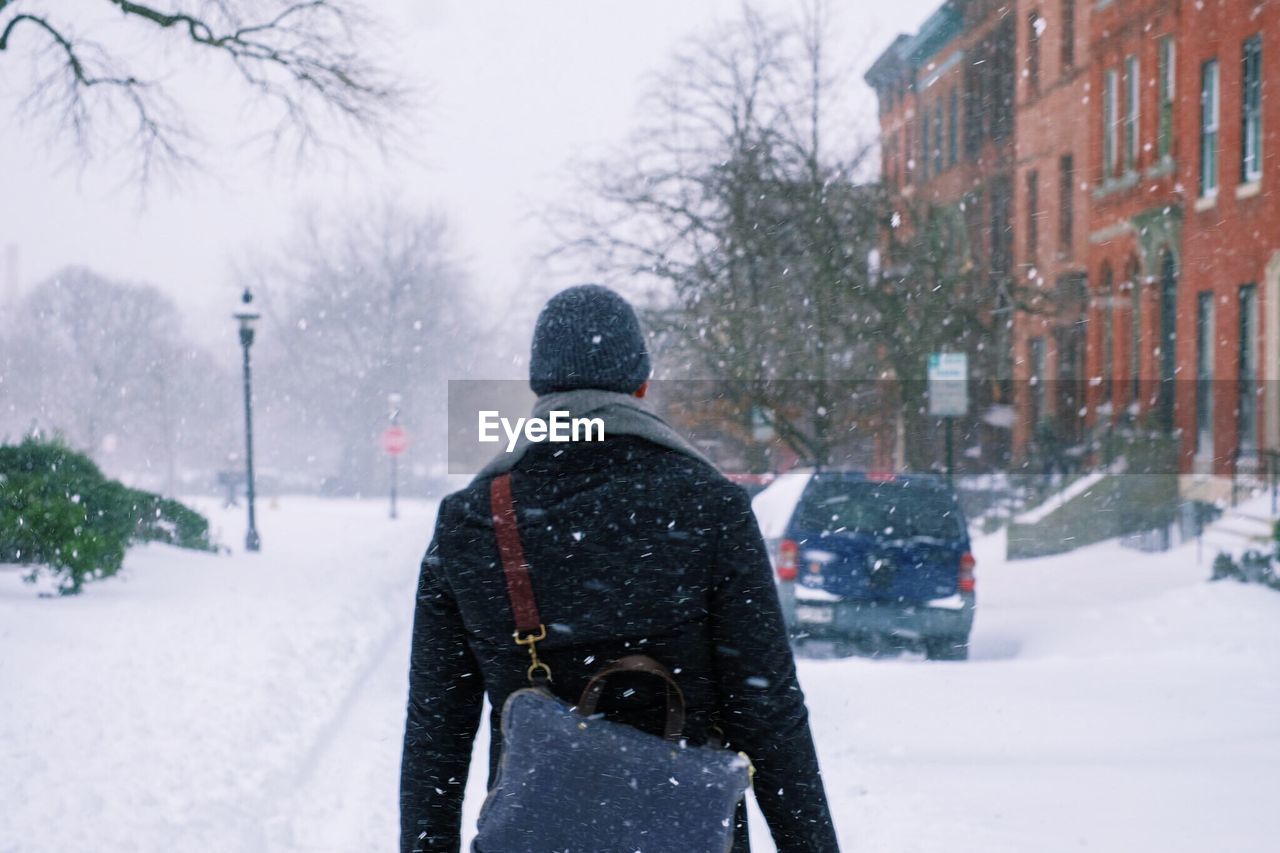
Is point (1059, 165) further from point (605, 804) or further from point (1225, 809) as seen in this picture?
point (605, 804)

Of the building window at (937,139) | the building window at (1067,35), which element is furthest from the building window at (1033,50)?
the building window at (937,139)

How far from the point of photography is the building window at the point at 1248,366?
19422 millimetres

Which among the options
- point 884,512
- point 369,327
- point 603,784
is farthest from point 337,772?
point 369,327

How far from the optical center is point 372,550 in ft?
64.9

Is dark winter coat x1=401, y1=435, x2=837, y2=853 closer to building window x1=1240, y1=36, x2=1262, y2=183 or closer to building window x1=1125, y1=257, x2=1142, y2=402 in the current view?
building window x1=1240, y1=36, x2=1262, y2=183

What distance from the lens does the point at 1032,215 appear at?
29672 mm

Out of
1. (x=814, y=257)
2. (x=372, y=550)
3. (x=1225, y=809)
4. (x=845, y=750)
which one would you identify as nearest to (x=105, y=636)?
(x=845, y=750)

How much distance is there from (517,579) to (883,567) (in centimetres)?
817

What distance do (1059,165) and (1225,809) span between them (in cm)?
2485

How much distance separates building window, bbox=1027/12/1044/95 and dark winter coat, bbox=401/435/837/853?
1181 inches

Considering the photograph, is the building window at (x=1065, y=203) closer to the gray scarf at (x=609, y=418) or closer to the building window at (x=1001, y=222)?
the building window at (x=1001, y=222)

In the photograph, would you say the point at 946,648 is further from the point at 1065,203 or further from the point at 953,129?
the point at 953,129

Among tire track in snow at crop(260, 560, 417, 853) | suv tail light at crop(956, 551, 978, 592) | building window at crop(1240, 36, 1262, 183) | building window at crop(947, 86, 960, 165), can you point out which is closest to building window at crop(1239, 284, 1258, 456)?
building window at crop(1240, 36, 1262, 183)

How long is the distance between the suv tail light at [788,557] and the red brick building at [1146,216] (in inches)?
446
